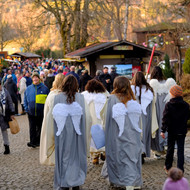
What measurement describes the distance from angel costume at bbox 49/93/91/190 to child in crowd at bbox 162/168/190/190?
→ 102 inches

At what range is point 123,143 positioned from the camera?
5.80m

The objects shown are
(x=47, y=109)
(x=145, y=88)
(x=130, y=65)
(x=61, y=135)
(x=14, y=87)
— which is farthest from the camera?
(x=130, y=65)

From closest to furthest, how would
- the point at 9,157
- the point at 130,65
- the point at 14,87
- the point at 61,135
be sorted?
the point at 61,135 → the point at 9,157 → the point at 14,87 → the point at 130,65

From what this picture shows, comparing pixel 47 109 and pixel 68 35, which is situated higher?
pixel 68 35

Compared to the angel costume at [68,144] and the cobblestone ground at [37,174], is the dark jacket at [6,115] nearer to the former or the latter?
the cobblestone ground at [37,174]

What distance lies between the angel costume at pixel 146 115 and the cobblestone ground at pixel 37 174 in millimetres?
381

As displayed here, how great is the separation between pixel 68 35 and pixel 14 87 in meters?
13.5

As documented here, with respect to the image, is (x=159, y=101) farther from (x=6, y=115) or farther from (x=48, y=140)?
(x=6, y=115)

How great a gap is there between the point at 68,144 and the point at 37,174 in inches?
66.3

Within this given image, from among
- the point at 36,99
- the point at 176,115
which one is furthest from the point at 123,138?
the point at 36,99

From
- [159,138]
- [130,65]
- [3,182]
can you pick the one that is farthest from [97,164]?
[130,65]

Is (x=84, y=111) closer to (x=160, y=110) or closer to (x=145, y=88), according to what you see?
(x=145, y=88)

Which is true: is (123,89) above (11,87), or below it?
above

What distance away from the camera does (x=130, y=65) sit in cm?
1894
